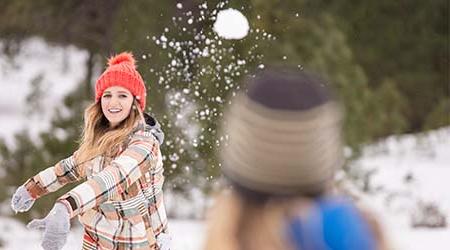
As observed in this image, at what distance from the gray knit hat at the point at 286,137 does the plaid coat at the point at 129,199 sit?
1862mm

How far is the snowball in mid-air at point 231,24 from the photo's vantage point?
24.7 ft

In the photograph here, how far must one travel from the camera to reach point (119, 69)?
153 inches

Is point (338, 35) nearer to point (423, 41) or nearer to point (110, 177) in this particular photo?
point (423, 41)

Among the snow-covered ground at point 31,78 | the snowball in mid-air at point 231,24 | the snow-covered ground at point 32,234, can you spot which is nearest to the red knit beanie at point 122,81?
the snowball in mid-air at point 231,24

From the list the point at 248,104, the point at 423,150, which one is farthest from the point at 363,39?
the point at 248,104

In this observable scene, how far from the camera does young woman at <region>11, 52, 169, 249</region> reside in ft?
11.9

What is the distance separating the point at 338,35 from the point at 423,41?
412 cm

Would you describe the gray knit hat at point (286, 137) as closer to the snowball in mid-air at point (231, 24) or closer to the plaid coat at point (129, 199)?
the plaid coat at point (129, 199)

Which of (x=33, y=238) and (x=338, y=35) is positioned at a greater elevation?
(x=338, y=35)

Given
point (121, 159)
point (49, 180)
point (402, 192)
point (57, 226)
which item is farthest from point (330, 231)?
point (402, 192)

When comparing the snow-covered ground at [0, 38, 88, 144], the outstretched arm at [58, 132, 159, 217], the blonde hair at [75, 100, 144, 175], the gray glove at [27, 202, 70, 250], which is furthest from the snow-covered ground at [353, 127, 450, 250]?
the gray glove at [27, 202, 70, 250]

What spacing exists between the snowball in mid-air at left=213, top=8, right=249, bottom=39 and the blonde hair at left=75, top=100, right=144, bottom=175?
3757 mm

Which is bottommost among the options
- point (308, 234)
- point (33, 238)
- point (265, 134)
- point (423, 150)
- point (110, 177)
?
point (308, 234)

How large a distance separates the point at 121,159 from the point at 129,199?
0.33 meters
